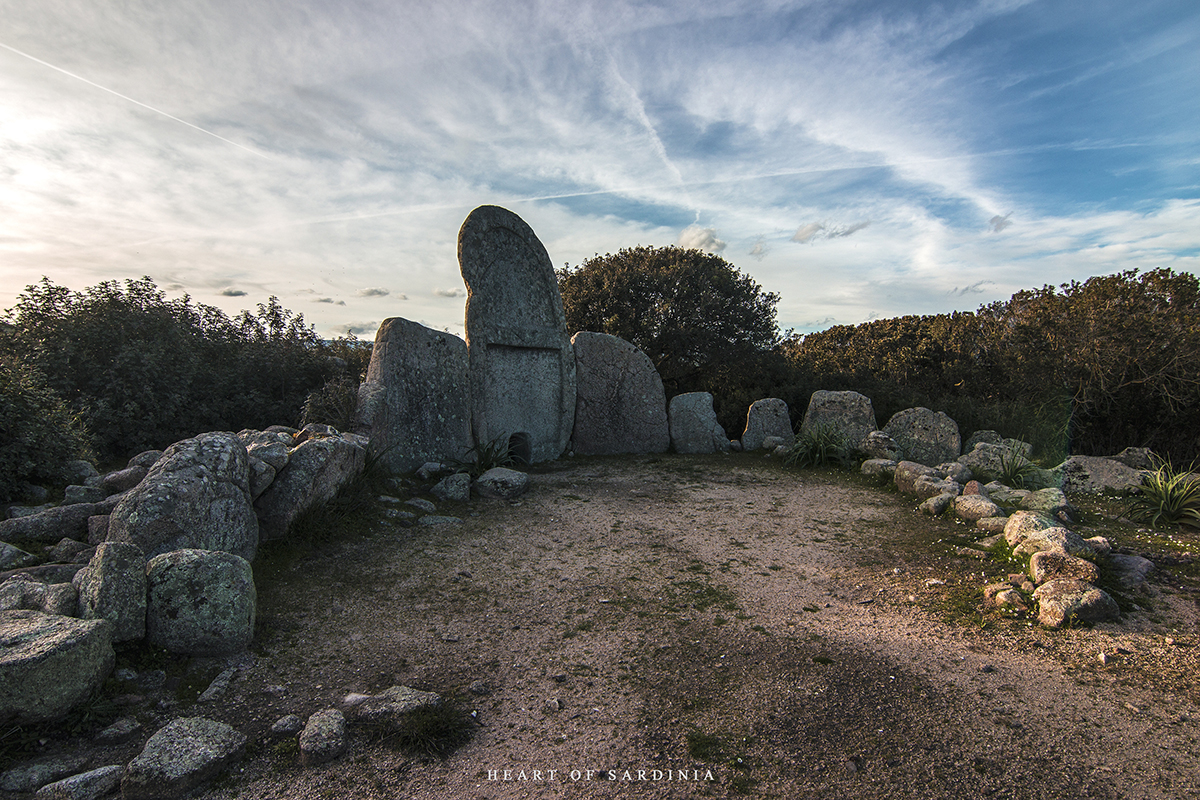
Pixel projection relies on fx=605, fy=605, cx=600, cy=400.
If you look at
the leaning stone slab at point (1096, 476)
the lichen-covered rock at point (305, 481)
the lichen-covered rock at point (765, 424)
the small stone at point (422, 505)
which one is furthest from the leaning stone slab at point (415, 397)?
the leaning stone slab at point (1096, 476)

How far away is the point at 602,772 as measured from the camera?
2740 mm

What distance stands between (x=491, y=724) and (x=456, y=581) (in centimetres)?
202

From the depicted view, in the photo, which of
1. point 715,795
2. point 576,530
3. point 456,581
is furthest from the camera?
point 576,530

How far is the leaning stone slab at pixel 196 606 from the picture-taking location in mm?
3578

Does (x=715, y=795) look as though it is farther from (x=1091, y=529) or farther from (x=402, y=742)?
(x=1091, y=529)

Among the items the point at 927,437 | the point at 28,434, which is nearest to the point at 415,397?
the point at 28,434

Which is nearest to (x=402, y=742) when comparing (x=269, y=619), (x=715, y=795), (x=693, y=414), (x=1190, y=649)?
(x=715, y=795)

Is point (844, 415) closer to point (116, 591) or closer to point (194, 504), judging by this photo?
point (194, 504)

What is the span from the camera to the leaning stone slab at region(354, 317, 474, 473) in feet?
25.7

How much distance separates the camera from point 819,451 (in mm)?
9688

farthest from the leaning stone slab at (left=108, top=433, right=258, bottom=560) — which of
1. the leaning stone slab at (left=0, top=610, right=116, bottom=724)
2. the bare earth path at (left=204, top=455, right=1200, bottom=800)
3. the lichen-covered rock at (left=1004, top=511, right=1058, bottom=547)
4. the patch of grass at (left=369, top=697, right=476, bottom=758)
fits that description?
the lichen-covered rock at (left=1004, top=511, right=1058, bottom=547)

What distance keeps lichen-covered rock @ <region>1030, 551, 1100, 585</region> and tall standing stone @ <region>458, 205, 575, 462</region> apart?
6.90m

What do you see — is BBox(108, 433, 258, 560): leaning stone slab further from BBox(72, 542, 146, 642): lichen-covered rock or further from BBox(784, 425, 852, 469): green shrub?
BBox(784, 425, 852, 469): green shrub

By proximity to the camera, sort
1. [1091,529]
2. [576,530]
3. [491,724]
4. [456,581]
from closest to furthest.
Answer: [491,724], [456,581], [1091,529], [576,530]
